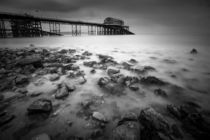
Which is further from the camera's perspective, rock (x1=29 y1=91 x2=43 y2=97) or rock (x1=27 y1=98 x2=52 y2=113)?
rock (x1=29 y1=91 x2=43 y2=97)

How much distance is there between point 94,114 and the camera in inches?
56.1

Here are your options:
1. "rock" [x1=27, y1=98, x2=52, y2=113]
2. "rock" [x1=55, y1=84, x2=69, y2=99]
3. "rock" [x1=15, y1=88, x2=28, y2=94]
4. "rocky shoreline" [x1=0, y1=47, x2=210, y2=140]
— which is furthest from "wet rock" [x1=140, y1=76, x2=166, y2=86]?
"rock" [x1=15, y1=88, x2=28, y2=94]

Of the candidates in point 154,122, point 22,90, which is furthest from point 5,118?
point 154,122

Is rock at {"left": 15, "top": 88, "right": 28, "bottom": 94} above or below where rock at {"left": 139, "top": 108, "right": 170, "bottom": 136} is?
above

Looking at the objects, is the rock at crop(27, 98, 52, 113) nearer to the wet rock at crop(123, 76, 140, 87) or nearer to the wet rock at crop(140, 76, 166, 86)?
the wet rock at crop(123, 76, 140, 87)

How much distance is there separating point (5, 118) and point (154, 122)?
6.68ft

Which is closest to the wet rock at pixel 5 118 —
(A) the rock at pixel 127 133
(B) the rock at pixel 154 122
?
(A) the rock at pixel 127 133

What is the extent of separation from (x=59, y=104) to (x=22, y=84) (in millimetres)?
1355

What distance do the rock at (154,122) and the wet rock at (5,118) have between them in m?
1.85

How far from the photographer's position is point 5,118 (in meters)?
1.33

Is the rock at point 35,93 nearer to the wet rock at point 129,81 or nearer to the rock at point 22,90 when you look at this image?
the rock at point 22,90

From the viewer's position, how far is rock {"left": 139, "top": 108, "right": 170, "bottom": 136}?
3.76ft

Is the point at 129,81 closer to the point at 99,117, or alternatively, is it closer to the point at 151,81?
the point at 151,81

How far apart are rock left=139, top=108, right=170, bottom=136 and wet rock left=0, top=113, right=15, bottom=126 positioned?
1848 mm
